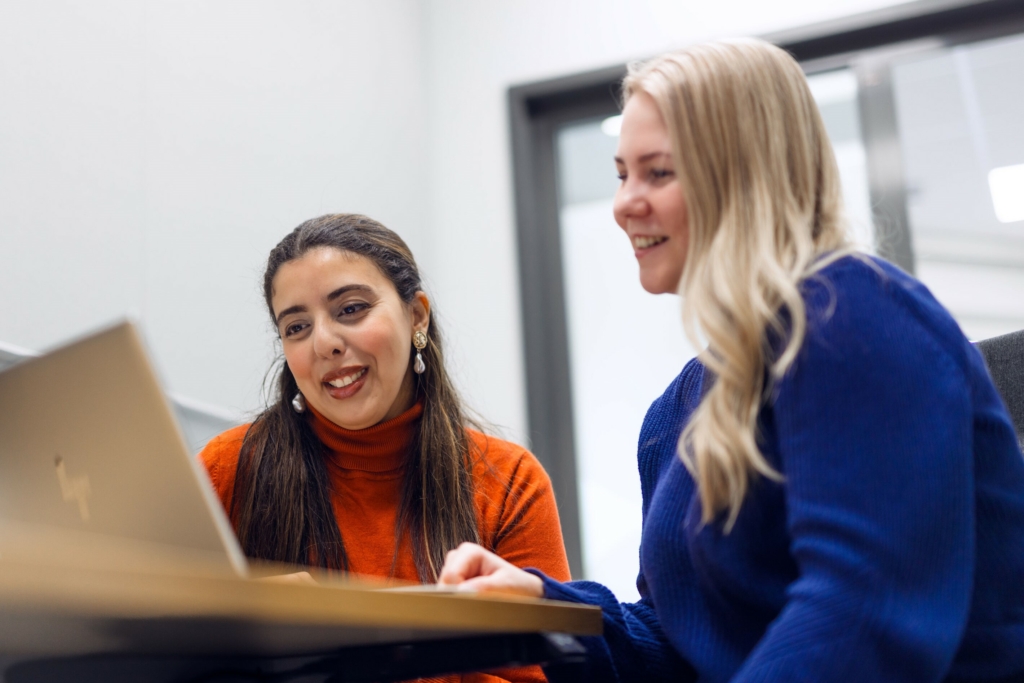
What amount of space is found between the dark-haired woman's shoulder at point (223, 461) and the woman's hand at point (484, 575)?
2.24 ft

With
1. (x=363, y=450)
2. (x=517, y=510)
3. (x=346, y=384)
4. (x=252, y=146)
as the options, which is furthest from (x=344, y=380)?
(x=252, y=146)

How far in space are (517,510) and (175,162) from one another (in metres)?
1.03

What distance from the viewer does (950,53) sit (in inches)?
109

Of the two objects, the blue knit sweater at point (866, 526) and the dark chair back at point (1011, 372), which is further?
the dark chair back at point (1011, 372)

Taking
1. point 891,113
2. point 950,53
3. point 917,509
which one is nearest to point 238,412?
point 917,509

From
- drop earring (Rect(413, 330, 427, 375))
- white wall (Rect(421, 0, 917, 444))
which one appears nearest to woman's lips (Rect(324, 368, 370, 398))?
drop earring (Rect(413, 330, 427, 375))

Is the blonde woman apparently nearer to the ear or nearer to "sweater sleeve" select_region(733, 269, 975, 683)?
"sweater sleeve" select_region(733, 269, 975, 683)

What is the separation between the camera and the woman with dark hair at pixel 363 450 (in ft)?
4.69

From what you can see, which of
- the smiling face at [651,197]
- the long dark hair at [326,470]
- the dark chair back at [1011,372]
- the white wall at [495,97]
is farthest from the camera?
the white wall at [495,97]

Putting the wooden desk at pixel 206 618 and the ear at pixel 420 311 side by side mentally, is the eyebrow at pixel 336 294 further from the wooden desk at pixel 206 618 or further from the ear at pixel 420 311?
the wooden desk at pixel 206 618

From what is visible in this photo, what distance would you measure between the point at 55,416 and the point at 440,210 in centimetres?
242

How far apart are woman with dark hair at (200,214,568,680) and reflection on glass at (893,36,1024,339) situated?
159cm

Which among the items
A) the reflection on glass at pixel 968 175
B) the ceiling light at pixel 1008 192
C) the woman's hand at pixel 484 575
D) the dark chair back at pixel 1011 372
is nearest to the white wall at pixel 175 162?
the woman's hand at pixel 484 575

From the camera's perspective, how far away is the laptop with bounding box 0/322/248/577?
0.67m
